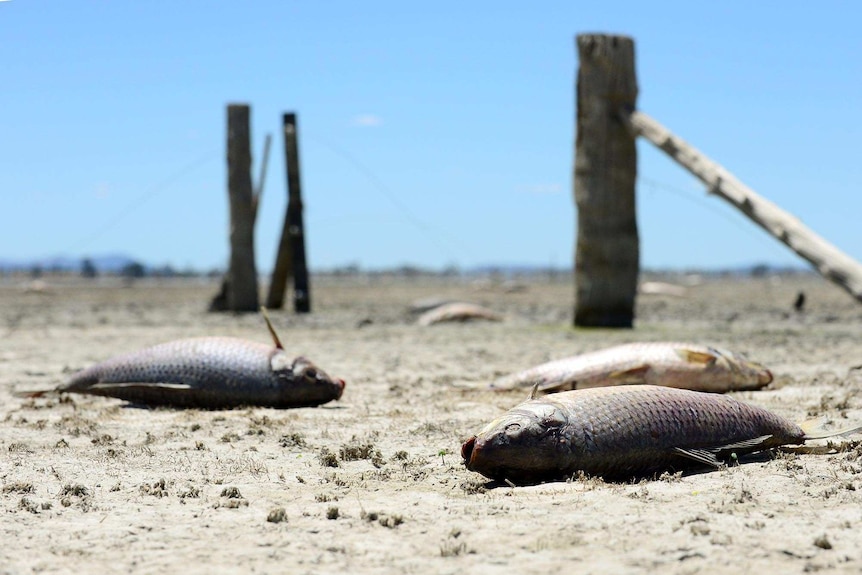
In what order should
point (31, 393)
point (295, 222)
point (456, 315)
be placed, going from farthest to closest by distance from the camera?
point (295, 222), point (456, 315), point (31, 393)

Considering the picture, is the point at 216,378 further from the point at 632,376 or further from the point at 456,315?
the point at 456,315

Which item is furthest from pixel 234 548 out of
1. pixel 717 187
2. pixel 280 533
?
pixel 717 187

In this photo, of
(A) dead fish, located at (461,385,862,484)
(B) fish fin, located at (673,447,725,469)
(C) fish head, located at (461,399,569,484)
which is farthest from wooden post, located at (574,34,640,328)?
(C) fish head, located at (461,399,569,484)

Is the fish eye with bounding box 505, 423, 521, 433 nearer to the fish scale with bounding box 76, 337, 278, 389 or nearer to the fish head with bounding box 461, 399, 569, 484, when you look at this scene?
the fish head with bounding box 461, 399, 569, 484

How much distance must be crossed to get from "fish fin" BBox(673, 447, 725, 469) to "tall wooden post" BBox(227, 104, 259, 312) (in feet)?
46.5

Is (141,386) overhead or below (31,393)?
overhead

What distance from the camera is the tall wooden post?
18469 millimetres

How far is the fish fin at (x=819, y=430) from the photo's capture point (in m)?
5.67

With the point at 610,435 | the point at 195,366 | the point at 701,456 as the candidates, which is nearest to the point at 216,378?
the point at 195,366

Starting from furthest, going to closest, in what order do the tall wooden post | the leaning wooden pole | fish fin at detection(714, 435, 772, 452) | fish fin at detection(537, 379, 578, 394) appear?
the tall wooden post, the leaning wooden pole, fish fin at detection(537, 379, 578, 394), fish fin at detection(714, 435, 772, 452)

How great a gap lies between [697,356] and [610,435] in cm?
313

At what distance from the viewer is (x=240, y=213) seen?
18562 mm

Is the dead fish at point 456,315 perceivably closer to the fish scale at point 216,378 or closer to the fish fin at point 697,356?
the fish fin at point 697,356

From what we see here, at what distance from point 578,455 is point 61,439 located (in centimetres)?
321
